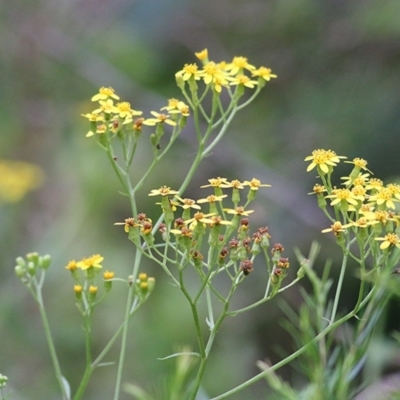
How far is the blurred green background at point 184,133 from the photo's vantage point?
9.88ft

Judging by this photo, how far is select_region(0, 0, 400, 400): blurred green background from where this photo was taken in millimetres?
3012

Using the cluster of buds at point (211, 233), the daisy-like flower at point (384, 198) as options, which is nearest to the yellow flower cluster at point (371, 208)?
the daisy-like flower at point (384, 198)

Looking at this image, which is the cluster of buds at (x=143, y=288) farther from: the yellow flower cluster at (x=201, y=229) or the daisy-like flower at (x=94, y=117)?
the daisy-like flower at (x=94, y=117)

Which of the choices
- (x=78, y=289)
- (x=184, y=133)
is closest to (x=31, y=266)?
(x=78, y=289)

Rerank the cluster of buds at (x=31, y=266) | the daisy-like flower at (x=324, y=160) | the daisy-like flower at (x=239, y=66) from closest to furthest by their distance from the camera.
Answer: the daisy-like flower at (x=324, y=160) < the cluster of buds at (x=31, y=266) < the daisy-like flower at (x=239, y=66)

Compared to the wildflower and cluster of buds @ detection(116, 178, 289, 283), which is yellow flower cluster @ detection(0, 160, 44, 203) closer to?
cluster of buds @ detection(116, 178, 289, 283)

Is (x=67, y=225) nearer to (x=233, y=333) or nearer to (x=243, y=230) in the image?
(x=233, y=333)

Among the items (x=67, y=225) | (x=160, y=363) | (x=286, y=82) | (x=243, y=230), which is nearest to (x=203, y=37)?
(x=286, y=82)

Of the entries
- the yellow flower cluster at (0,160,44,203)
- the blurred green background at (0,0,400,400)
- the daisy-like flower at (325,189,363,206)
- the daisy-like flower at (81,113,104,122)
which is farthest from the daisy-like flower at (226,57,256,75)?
the yellow flower cluster at (0,160,44,203)

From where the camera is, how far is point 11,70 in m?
4.09

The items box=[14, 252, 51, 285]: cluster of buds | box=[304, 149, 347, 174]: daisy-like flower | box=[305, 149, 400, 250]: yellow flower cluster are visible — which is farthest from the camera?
box=[14, 252, 51, 285]: cluster of buds

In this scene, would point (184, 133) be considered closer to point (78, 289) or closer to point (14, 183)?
point (14, 183)

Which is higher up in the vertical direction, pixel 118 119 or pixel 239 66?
pixel 239 66

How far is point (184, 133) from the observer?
11.7 feet
